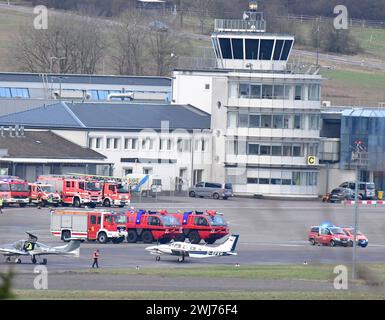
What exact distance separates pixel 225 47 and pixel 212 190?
10.9 meters

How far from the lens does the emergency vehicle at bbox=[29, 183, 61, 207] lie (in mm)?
66750

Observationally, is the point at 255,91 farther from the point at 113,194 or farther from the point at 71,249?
the point at 71,249

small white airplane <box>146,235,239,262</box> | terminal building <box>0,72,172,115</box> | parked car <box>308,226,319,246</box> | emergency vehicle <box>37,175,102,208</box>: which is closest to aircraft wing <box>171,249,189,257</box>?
small white airplane <box>146,235,239,262</box>

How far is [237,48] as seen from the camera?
85500mm

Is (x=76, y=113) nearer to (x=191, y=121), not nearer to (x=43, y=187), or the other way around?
(x=191, y=121)

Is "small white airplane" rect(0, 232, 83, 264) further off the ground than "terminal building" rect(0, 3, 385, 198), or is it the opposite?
"terminal building" rect(0, 3, 385, 198)

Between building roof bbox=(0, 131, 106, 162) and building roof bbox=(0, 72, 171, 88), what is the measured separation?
85.9 ft

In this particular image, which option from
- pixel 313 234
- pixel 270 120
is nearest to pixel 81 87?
pixel 270 120

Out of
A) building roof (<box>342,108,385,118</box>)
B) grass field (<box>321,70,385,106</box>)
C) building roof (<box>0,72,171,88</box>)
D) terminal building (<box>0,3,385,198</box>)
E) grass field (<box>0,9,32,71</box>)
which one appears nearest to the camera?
building roof (<box>342,108,385,118</box>)

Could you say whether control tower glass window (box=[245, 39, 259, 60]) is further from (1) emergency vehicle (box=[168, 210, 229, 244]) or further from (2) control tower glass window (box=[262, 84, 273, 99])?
(1) emergency vehicle (box=[168, 210, 229, 244])

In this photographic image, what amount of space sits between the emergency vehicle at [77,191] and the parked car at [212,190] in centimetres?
1306

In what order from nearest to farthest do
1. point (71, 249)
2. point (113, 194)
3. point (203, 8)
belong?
point (71, 249) → point (113, 194) → point (203, 8)

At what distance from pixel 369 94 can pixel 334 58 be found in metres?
13.7

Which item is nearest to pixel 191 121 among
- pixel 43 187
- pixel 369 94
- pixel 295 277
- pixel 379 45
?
pixel 43 187
